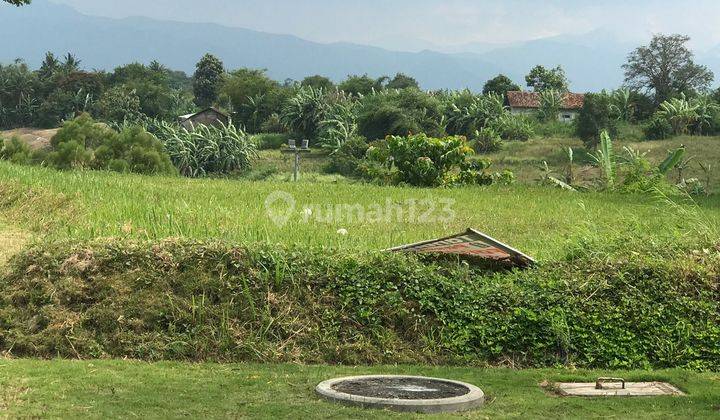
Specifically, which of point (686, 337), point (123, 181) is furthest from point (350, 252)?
point (123, 181)

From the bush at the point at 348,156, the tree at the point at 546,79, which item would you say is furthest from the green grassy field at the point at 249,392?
the tree at the point at 546,79

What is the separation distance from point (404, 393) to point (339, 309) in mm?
1978

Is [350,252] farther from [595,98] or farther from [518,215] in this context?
[595,98]

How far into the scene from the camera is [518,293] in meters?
8.05

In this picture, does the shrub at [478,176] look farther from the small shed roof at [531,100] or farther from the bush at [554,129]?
the small shed roof at [531,100]

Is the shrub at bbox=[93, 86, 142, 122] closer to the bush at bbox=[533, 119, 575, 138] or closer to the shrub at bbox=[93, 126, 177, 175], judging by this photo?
the bush at bbox=[533, 119, 575, 138]

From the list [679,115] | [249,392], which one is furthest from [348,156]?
[249,392]

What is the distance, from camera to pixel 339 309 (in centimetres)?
788

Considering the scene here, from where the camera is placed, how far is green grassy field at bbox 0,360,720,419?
219 inches

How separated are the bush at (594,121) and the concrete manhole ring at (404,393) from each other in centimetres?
3681

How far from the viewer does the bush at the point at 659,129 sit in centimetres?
4331

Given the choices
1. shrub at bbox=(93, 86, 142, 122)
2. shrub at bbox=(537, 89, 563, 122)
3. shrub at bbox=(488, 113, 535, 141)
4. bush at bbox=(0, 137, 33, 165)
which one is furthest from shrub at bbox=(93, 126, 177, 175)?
shrub at bbox=(537, 89, 563, 122)

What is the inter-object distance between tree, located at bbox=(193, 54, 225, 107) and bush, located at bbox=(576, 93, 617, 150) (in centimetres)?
4148

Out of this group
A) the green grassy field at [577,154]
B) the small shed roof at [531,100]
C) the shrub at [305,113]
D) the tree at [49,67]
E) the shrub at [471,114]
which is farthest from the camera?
the tree at [49,67]
